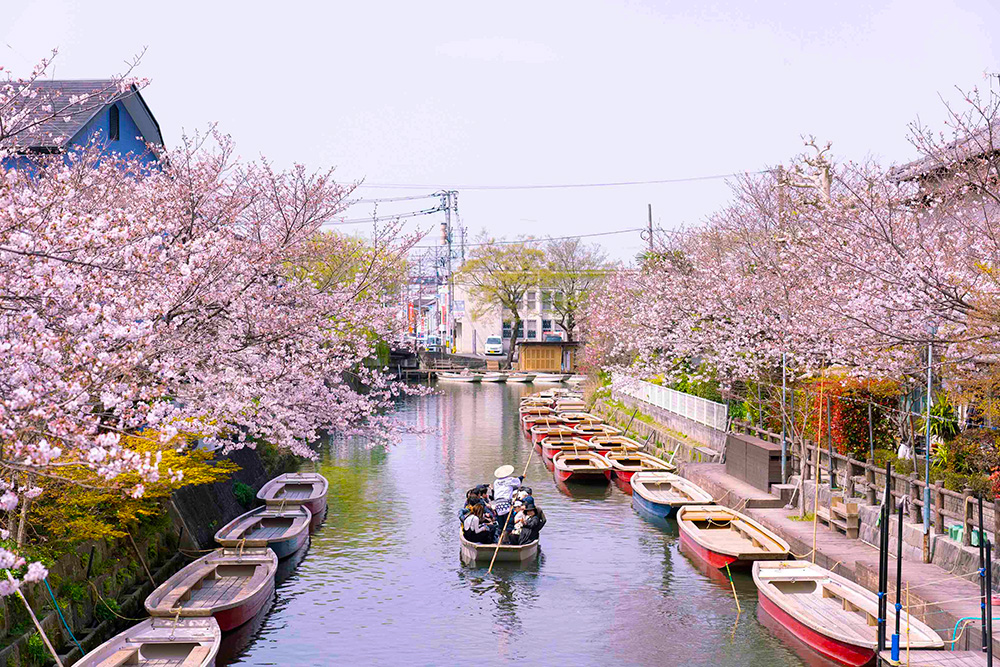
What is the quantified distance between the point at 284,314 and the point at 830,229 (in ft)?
37.1

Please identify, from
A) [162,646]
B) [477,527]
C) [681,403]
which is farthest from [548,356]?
[162,646]

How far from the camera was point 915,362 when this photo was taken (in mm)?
17938

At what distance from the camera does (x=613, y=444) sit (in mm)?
34188

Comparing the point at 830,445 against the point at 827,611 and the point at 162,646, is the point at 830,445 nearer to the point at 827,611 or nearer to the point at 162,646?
the point at 827,611

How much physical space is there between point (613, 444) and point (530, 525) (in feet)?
47.8

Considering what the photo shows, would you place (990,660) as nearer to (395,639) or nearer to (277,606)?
(395,639)

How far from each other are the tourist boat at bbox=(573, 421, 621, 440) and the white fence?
187 centimetres

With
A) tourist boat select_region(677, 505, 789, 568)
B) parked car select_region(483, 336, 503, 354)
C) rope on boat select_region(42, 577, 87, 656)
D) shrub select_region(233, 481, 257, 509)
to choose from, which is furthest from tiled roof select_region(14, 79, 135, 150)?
parked car select_region(483, 336, 503, 354)

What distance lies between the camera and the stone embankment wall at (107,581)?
1213 centimetres

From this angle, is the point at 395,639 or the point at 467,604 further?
the point at 467,604

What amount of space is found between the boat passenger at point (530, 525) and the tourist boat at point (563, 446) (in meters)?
12.3

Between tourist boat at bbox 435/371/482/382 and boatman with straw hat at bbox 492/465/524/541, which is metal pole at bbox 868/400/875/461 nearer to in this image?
boatman with straw hat at bbox 492/465/524/541

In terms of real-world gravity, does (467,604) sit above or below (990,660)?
below

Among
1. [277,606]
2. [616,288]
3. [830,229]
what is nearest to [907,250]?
[830,229]
